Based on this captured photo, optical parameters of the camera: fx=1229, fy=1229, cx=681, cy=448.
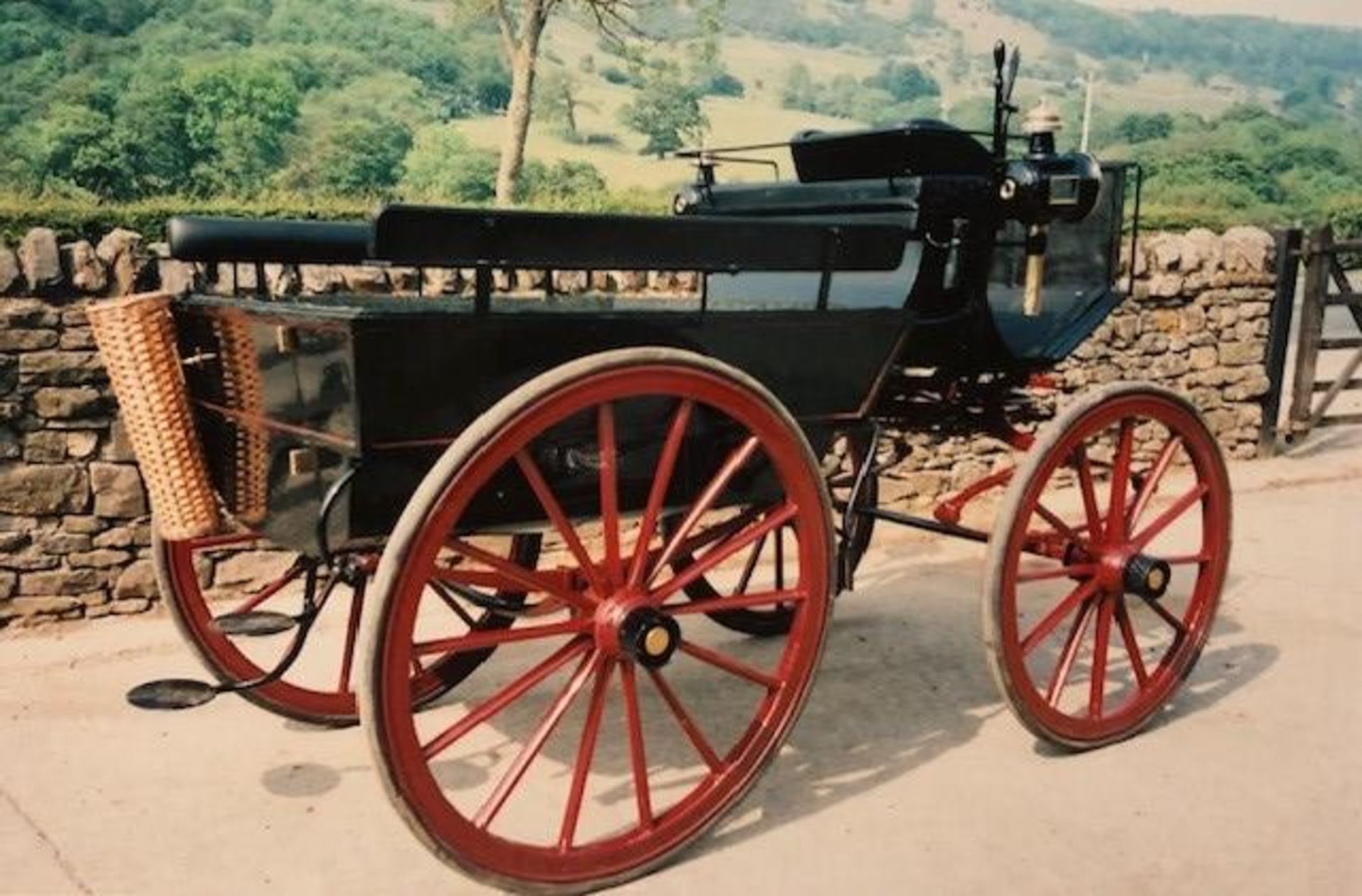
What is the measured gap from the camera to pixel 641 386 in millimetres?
2570

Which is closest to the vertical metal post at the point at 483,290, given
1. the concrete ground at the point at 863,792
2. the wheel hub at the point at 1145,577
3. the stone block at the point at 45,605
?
the concrete ground at the point at 863,792

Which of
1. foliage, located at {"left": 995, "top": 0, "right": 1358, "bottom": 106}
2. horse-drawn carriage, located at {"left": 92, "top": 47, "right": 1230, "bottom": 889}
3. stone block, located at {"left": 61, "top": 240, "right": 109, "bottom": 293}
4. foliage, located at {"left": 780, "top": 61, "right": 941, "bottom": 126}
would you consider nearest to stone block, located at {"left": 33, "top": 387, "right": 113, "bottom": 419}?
stone block, located at {"left": 61, "top": 240, "right": 109, "bottom": 293}

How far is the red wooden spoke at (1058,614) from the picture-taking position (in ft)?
10.7

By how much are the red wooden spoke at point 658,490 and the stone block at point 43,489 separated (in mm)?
3106

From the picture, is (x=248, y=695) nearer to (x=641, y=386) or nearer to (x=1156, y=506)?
(x=641, y=386)

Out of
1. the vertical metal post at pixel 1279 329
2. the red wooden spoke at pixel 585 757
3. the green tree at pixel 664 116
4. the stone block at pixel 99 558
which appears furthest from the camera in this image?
the green tree at pixel 664 116

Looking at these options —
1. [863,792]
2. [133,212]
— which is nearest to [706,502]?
[863,792]

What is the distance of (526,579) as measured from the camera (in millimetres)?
2639

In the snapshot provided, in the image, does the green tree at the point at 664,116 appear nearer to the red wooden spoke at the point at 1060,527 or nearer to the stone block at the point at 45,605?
the stone block at the point at 45,605

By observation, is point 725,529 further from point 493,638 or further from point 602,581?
point 493,638

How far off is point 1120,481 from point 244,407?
2322mm

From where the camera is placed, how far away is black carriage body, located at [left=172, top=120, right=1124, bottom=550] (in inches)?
97.3

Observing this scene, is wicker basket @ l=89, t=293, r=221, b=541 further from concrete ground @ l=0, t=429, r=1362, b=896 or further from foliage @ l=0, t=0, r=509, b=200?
foliage @ l=0, t=0, r=509, b=200

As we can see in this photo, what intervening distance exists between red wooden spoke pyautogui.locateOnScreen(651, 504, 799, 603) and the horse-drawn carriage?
0.03 feet
